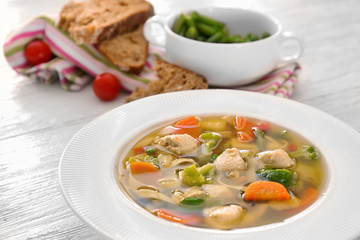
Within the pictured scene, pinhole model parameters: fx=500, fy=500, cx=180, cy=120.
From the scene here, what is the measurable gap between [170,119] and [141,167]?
47 cm

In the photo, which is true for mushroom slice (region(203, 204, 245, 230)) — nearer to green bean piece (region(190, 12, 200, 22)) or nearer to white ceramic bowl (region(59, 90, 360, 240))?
white ceramic bowl (region(59, 90, 360, 240))

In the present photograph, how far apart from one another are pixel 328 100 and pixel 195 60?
935 millimetres

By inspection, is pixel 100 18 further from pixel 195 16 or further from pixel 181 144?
pixel 181 144

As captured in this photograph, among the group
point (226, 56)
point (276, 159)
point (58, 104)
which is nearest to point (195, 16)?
point (226, 56)

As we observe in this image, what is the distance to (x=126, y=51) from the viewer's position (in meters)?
3.48

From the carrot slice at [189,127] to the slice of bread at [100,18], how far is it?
48.4 inches

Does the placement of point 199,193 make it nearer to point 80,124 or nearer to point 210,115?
point 210,115

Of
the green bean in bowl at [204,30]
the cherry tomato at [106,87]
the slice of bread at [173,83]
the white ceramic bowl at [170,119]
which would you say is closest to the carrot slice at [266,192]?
the white ceramic bowl at [170,119]

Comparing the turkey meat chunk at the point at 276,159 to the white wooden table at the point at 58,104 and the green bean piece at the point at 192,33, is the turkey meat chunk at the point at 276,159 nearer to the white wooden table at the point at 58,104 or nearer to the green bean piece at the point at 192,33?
the white wooden table at the point at 58,104

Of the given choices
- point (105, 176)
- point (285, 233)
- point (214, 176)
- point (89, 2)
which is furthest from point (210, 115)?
point (89, 2)

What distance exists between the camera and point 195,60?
3.23 meters

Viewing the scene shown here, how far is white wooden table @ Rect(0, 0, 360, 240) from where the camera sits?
7.45 ft

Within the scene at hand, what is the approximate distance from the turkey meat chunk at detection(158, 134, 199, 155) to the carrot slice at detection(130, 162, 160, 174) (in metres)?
0.16

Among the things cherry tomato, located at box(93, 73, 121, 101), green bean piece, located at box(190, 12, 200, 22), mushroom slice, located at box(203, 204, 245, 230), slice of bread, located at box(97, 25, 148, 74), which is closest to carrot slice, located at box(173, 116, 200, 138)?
mushroom slice, located at box(203, 204, 245, 230)
